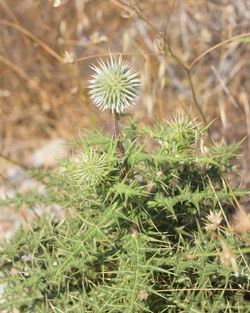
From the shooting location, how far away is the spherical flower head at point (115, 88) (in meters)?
1.71

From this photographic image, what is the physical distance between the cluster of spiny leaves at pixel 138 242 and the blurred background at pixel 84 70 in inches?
56.4

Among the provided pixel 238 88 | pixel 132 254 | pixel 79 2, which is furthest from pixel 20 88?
pixel 132 254

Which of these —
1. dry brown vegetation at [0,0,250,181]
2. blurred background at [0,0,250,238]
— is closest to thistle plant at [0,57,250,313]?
blurred background at [0,0,250,238]

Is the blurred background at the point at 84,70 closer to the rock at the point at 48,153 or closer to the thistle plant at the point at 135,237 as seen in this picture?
the rock at the point at 48,153

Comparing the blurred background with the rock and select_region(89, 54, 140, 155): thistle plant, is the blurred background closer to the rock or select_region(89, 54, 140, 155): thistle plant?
the rock

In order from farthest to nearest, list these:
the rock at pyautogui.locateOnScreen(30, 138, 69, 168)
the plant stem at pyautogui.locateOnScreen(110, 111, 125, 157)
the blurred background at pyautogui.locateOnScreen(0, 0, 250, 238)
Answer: the rock at pyautogui.locateOnScreen(30, 138, 69, 168), the blurred background at pyautogui.locateOnScreen(0, 0, 250, 238), the plant stem at pyautogui.locateOnScreen(110, 111, 125, 157)

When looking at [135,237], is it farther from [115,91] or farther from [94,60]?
[94,60]

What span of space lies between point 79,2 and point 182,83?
1.02 metres

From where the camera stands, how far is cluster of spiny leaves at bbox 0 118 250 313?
171 cm

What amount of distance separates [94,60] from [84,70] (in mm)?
133

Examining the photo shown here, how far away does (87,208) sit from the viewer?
6.38ft

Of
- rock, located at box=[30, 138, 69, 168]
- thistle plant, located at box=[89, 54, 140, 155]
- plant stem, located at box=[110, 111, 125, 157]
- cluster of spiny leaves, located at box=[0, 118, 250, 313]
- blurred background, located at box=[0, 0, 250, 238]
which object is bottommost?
cluster of spiny leaves, located at box=[0, 118, 250, 313]

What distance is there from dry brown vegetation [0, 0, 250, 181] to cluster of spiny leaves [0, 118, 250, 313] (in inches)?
61.7

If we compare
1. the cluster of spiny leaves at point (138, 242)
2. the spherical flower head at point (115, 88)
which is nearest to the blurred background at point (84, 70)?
the cluster of spiny leaves at point (138, 242)
